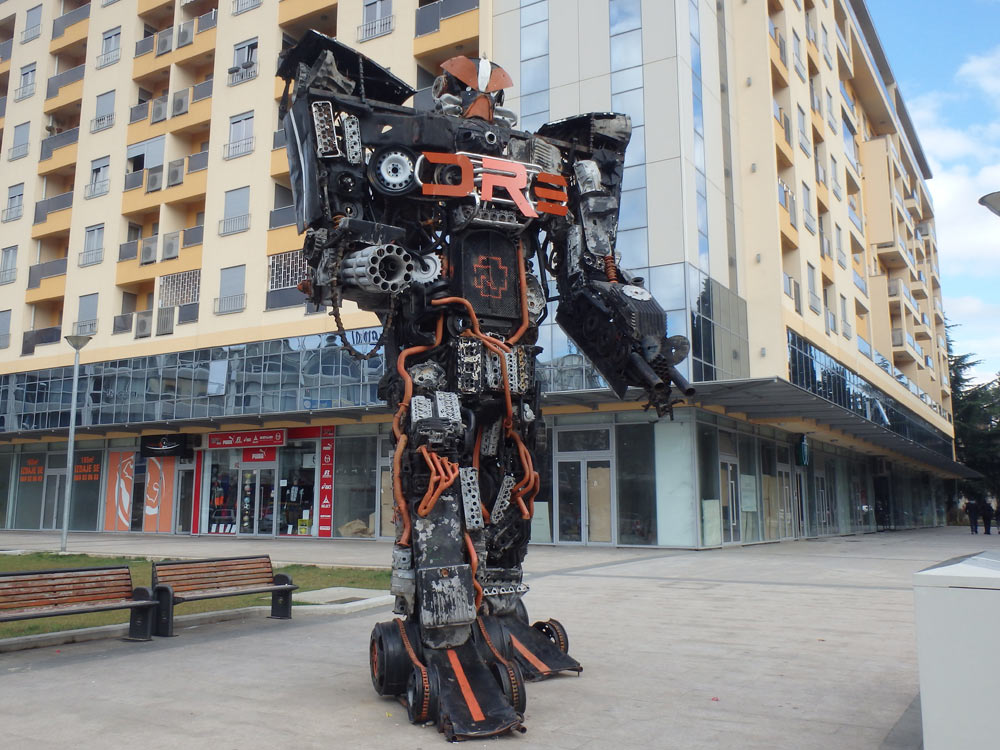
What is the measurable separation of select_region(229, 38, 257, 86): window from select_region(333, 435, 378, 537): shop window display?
1195cm

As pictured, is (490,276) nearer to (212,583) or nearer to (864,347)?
(212,583)

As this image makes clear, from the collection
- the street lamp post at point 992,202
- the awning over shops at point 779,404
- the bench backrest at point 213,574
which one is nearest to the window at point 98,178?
the awning over shops at point 779,404

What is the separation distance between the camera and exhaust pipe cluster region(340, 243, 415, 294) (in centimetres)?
509

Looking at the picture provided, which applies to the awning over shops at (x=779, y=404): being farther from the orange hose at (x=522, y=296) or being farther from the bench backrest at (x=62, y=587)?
the bench backrest at (x=62, y=587)

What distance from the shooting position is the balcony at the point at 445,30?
21906 millimetres

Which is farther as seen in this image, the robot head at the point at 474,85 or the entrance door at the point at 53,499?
the entrance door at the point at 53,499

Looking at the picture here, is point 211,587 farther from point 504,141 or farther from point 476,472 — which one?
point 504,141

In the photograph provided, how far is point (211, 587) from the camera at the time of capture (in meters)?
7.91

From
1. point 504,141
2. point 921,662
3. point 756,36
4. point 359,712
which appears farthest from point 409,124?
point 756,36

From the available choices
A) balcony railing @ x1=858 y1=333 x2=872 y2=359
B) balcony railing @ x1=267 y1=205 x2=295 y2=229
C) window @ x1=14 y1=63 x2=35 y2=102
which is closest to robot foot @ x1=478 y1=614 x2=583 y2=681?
balcony railing @ x1=267 y1=205 x2=295 y2=229

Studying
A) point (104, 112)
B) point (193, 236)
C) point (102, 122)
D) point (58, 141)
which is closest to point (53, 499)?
point (193, 236)

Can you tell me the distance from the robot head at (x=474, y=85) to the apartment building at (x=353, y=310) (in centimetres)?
1084

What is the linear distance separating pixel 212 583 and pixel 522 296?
4.47m

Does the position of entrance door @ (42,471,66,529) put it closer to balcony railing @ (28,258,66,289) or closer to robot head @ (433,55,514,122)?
balcony railing @ (28,258,66,289)
